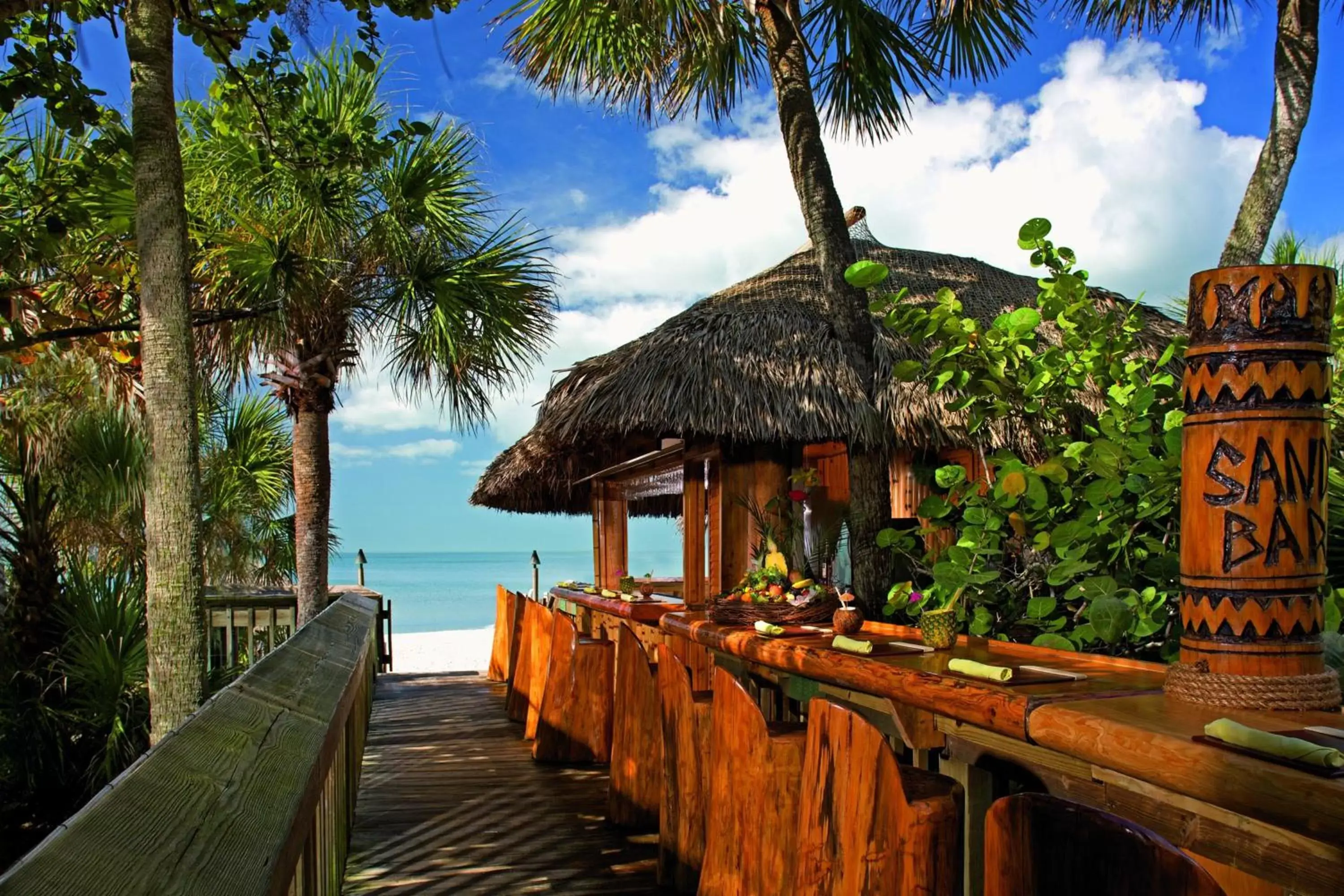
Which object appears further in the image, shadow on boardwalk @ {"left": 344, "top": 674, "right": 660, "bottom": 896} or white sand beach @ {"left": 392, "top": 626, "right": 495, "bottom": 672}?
white sand beach @ {"left": 392, "top": 626, "right": 495, "bottom": 672}

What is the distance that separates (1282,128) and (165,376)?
5951mm

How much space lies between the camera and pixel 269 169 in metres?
6.76

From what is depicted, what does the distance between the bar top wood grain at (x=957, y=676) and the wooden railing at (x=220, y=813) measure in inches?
53.9

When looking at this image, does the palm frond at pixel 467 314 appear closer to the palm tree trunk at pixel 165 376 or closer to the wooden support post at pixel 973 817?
the palm tree trunk at pixel 165 376

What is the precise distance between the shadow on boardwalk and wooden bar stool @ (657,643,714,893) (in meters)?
0.19

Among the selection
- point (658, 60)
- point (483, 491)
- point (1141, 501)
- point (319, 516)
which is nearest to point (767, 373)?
point (658, 60)

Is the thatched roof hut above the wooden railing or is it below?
above

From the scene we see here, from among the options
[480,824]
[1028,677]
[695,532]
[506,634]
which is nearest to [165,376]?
[480,824]

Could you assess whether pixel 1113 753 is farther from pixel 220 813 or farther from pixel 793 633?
pixel 793 633

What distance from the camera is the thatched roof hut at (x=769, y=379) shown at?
215 inches

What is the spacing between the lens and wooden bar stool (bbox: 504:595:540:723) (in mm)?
6453

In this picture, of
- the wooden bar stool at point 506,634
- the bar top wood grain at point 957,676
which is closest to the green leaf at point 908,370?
the bar top wood grain at point 957,676

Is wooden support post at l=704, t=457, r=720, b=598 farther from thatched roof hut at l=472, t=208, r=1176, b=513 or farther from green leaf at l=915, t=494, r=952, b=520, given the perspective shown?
green leaf at l=915, t=494, r=952, b=520

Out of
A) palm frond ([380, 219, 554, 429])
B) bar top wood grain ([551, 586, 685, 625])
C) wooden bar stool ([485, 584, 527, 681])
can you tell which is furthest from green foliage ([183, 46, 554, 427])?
bar top wood grain ([551, 586, 685, 625])
